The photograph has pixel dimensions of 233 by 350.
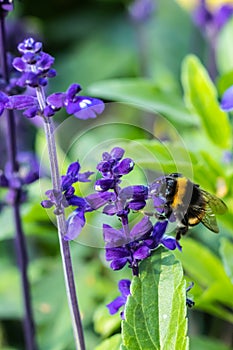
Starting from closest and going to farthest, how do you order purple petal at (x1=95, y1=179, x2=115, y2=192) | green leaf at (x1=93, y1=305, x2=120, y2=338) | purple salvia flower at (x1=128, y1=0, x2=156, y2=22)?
purple petal at (x1=95, y1=179, x2=115, y2=192) → green leaf at (x1=93, y1=305, x2=120, y2=338) → purple salvia flower at (x1=128, y1=0, x2=156, y2=22)

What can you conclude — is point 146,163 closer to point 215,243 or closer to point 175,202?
point 175,202

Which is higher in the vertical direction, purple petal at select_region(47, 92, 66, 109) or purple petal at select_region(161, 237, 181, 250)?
purple petal at select_region(47, 92, 66, 109)

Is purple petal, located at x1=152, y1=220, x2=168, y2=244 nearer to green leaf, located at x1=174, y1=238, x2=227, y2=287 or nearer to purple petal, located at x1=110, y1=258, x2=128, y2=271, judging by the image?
purple petal, located at x1=110, y1=258, x2=128, y2=271

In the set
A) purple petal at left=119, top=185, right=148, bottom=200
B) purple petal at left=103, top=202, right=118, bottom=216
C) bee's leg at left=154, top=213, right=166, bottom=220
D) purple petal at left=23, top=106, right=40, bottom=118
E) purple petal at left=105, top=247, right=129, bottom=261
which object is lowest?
purple petal at left=105, top=247, right=129, bottom=261

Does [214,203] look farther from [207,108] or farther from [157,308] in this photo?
[207,108]

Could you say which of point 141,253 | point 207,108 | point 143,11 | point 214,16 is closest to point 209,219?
point 141,253

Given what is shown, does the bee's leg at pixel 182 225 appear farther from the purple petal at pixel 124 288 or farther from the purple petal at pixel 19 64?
the purple petal at pixel 19 64

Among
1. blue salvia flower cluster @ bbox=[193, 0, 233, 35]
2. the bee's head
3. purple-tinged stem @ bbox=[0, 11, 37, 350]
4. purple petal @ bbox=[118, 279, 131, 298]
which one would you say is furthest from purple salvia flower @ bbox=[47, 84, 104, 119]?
blue salvia flower cluster @ bbox=[193, 0, 233, 35]
